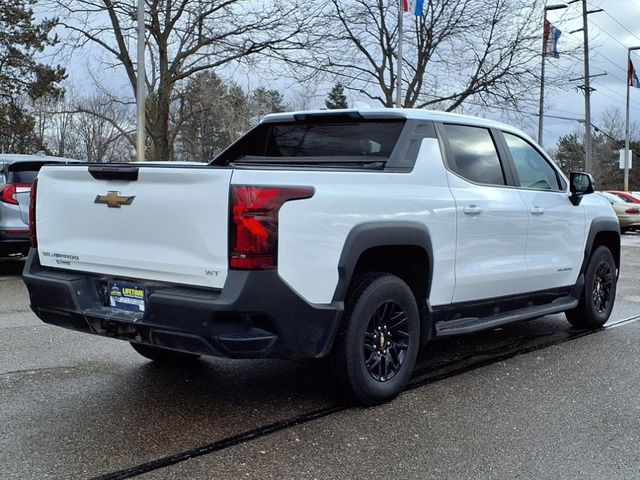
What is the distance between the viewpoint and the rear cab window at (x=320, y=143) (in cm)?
503

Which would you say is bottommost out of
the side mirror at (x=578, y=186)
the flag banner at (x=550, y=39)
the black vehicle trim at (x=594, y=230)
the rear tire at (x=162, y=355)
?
the rear tire at (x=162, y=355)

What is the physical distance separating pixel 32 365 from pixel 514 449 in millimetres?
3477

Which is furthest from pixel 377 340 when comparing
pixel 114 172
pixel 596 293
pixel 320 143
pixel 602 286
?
pixel 602 286

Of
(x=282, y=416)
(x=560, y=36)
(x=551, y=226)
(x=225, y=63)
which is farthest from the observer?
(x=560, y=36)

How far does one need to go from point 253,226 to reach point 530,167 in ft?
10.5

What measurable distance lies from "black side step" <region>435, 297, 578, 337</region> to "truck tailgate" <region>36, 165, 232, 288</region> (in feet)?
6.16

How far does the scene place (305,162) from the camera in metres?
5.24

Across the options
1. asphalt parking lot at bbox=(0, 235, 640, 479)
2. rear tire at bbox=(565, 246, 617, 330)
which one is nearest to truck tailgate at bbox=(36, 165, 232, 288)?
asphalt parking lot at bbox=(0, 235, 640, 479)

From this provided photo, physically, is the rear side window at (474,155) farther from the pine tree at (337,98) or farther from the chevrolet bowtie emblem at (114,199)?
the pine tree at (337,98)

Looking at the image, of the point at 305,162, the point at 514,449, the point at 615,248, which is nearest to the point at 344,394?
the point at 514,449

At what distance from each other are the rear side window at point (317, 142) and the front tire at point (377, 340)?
1.10 m

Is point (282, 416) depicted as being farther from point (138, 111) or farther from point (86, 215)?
point (138, 111)

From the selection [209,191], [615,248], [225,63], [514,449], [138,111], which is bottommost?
[514,449]

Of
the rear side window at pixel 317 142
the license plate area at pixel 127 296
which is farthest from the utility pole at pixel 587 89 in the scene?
the license plate area at pixel 127 296
